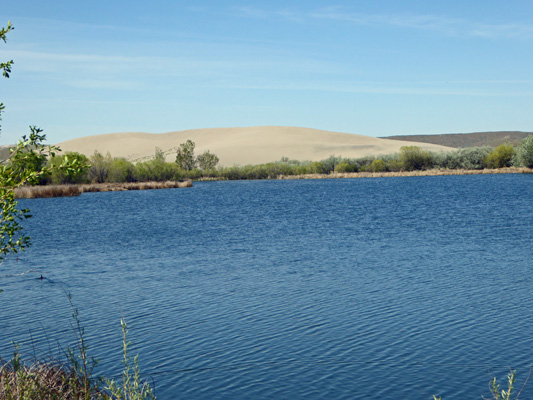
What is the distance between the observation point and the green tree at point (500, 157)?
13788 centimetres

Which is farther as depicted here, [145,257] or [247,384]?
[145,257]

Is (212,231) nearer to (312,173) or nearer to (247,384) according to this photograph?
(247,384)

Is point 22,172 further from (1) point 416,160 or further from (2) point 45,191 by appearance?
(1) point 416,160

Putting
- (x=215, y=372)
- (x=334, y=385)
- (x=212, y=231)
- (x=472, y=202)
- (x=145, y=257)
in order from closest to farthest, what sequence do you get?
(x=334, y=385), (x=215, y=372), (x=145, y=257), (x=212, y=231), (x=472, y=202)

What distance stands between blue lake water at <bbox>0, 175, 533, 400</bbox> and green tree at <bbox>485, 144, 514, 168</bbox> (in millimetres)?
103850

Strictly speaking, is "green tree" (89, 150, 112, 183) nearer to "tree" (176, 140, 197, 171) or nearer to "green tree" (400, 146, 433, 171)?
"tree" (176, 140, 197, 171)

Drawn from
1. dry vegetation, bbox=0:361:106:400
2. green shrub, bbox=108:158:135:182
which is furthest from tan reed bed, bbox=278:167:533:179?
dry vegetation, bbox=0:361:106:400

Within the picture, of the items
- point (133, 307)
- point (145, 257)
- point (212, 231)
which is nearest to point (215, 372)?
point (133, 307)

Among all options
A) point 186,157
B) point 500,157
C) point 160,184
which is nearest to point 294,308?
point 160,184

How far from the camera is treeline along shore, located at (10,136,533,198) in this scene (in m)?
117

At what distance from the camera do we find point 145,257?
102 feet

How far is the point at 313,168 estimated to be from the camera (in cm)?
15362

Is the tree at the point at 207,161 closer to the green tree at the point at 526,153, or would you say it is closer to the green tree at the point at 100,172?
the green tree at the point at 100,172

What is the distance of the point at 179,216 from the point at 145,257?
2521 cm
